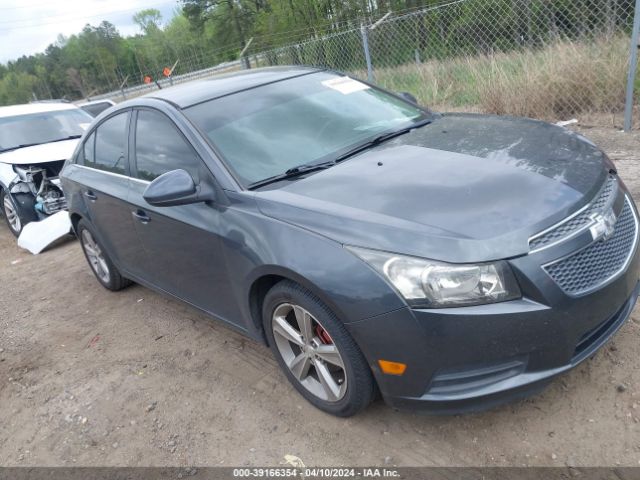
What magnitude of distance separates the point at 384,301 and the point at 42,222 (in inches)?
247

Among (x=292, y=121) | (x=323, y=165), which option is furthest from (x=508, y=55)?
(x=323, y=165)

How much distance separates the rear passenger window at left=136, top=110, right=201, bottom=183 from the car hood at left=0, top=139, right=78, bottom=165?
149 inches

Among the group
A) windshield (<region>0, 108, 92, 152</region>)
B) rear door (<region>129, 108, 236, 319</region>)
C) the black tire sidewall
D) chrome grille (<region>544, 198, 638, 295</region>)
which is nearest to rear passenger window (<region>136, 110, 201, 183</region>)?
rear door (<region>129, 108, 236, 319</region>)

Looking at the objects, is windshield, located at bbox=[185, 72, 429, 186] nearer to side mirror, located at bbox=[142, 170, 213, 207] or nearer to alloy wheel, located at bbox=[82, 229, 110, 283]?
side mirror, located at bbox=[142, 170, 213, 207]

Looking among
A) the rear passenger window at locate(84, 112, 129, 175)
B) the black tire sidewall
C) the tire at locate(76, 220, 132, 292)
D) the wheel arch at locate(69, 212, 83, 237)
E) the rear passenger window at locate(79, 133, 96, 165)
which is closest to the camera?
the rear passenger window at locate(84, 112, 129, 175)

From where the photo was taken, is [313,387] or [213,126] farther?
[213,126]

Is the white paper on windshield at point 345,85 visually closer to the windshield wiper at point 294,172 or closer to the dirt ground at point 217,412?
the windshield wiper at point 294,172

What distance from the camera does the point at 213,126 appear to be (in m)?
3.14

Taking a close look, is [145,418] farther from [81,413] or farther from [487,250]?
[487,250]

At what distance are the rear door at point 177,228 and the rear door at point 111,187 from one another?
17 centimetres

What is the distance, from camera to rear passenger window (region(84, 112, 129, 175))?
3.87 m

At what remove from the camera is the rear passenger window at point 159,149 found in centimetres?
311

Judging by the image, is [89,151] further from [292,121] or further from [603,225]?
[603,225]

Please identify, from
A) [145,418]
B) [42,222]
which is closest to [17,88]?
[42,222]
